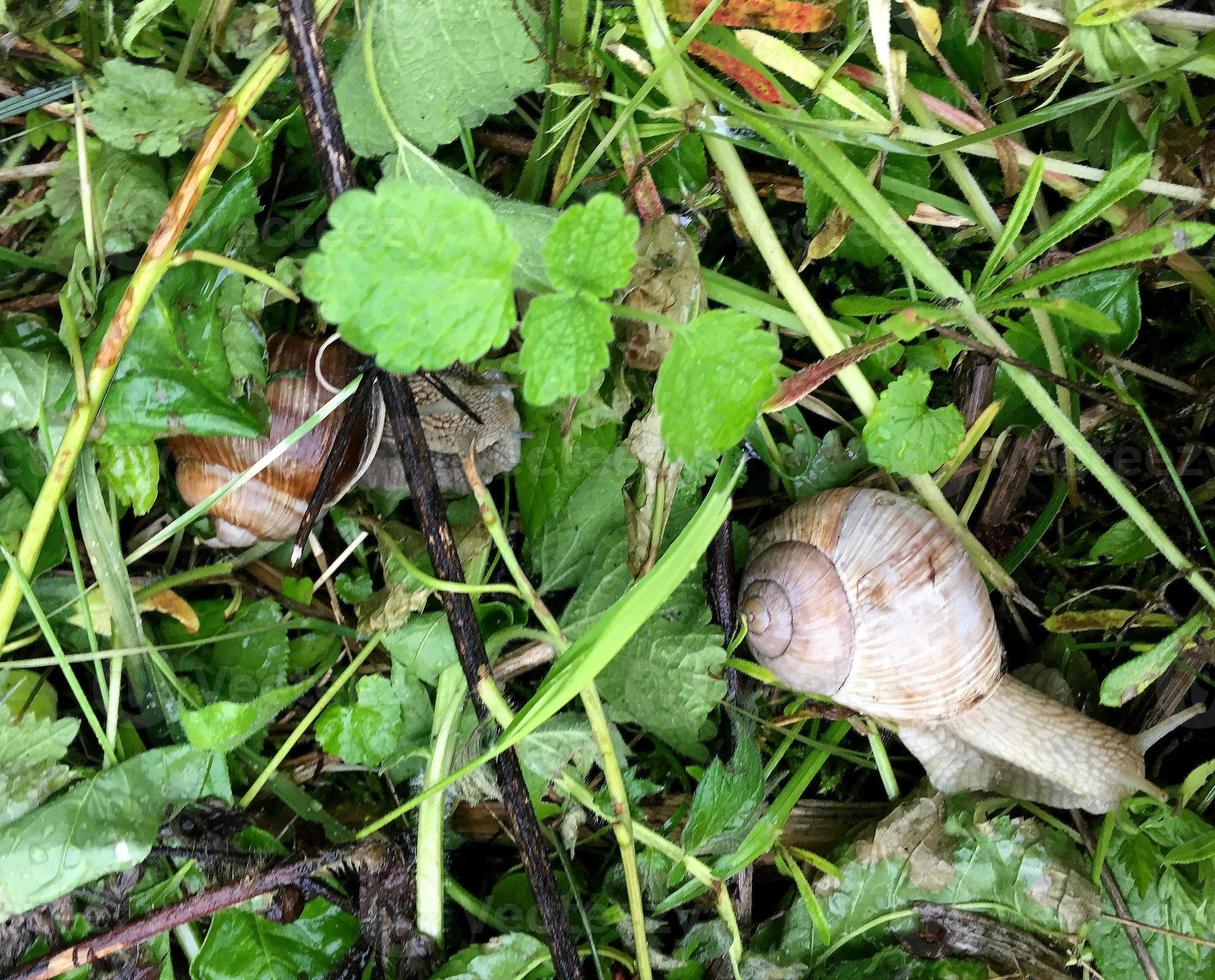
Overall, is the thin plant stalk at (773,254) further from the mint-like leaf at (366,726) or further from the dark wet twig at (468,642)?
the mint-like leaf at (366,726)

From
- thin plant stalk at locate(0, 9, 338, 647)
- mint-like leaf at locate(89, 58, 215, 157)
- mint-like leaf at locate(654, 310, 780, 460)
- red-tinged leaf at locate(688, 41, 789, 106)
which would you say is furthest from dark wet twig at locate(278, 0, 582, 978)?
red-tinged leaf at locate(688, 41, 789, 106)

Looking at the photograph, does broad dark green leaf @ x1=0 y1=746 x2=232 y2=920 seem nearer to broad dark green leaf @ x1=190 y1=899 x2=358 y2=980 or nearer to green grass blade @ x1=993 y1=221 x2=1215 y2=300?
broad dark green leaf @ x1=190 y1=899 x2=358 y2=980

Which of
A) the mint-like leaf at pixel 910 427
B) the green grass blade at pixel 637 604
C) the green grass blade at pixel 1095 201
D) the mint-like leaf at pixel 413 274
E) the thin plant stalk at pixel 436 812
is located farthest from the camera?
the thin plant stalk at pixel 436 812

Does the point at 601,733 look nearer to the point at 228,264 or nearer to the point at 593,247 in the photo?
the point at 593,247

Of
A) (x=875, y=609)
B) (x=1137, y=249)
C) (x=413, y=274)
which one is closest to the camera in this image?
(x=413, y=274)

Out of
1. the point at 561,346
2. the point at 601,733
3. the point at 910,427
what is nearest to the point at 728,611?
the point at 601,733

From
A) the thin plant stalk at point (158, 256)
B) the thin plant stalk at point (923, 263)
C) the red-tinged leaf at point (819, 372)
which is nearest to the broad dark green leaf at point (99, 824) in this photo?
the thin plant stalk at point (158, 256)
